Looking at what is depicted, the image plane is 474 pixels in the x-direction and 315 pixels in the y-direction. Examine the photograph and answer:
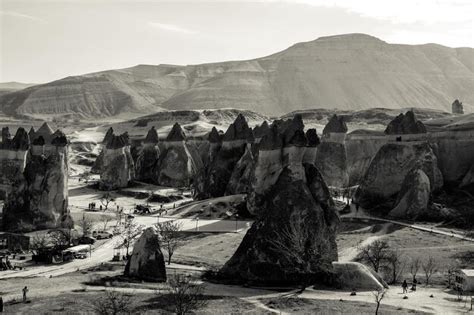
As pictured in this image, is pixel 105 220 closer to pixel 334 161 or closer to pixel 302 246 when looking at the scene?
pixel 302 246

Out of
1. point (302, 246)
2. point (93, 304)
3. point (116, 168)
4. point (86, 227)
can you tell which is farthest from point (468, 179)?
point (93, 304)

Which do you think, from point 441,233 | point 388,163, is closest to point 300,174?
point 441,233

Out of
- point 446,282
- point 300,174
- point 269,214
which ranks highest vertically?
point 300,174

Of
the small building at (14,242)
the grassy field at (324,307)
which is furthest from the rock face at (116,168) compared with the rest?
the grassy field at (324,307)

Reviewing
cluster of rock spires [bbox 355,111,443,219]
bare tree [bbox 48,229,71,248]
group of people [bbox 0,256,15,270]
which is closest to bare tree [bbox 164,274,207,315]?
group of people [bbox 0,256,15,270]

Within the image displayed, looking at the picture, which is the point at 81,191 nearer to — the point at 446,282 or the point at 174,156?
the point at 174,156

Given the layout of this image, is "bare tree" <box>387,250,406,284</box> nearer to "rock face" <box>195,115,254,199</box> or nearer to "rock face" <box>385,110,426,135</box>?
"rock face" <box>385,110,426,135</box>

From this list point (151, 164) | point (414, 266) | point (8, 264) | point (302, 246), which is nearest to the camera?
point (302, 246)
